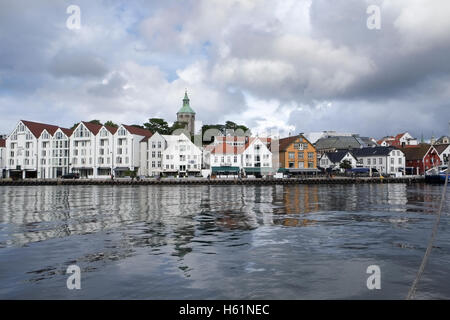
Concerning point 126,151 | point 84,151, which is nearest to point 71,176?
point 84,151

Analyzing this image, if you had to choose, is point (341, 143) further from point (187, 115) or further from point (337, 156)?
point (187, 115)

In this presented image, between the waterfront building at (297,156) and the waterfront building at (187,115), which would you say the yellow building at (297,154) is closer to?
the waterfront building at (297,156)

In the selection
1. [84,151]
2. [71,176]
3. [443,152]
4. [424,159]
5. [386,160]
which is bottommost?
[71,176]

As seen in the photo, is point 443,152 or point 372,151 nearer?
point 443,152

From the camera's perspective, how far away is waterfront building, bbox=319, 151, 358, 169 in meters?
108

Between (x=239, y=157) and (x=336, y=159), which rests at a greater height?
(x=239, y=157)

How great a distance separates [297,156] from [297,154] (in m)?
0.53

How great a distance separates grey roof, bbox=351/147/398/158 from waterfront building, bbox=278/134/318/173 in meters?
23.8

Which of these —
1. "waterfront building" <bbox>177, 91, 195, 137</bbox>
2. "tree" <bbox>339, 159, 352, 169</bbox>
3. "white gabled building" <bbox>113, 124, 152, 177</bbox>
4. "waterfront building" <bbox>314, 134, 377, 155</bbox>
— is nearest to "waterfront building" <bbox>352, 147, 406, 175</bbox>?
"tree" <bbox>339, 159, 352, 169</bbox>

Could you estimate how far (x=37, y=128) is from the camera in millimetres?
102938

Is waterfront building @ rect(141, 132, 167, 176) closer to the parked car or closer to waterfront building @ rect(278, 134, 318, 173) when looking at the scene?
the parked car

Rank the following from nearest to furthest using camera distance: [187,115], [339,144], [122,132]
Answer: [122,132], [339,144], [187,115]
